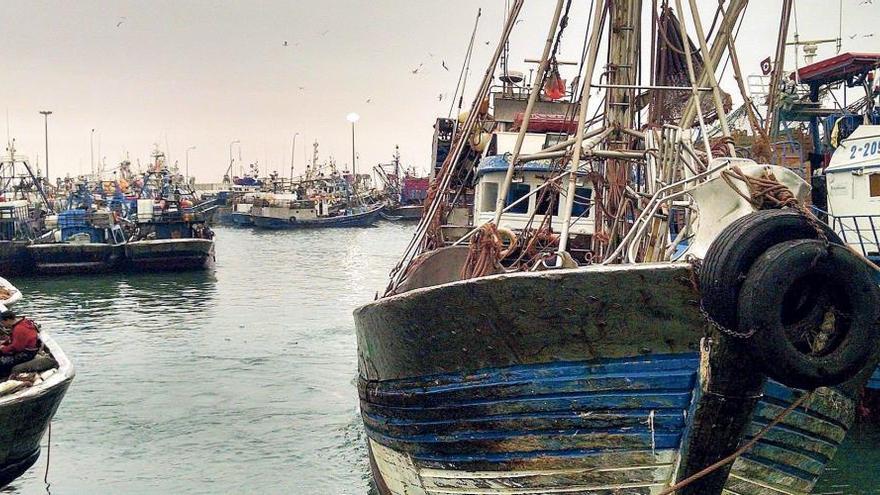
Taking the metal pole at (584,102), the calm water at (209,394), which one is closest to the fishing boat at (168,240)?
the calm water at (209,394)

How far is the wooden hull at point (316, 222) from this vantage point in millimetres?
76562

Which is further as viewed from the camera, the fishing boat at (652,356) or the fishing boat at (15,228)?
the fishing boat at (15,228)

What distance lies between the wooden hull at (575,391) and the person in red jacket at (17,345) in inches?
248

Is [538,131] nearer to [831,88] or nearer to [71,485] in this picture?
[71,485]

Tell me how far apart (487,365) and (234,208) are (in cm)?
8425

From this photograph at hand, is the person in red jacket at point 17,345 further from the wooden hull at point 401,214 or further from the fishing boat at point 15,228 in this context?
the wooden hull at point 401,214

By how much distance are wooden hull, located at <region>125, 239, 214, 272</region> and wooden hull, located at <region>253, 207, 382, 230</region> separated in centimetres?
3876

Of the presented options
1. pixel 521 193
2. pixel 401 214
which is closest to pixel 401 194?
pixel 401 214

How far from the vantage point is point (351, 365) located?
1883 cm

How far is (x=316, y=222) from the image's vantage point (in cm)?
7688

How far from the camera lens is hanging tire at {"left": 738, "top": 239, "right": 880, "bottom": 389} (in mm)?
4750

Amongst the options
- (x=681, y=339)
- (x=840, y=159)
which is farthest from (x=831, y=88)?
(x=681, y=339)

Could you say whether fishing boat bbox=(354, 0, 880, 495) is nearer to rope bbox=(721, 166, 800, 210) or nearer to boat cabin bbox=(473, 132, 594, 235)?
rope bbox=(721, 166, 800, 210)

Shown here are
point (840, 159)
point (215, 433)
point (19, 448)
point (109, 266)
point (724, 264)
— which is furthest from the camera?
point (109, 266)
